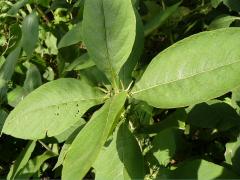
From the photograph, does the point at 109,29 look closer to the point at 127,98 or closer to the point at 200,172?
the point at 127,98

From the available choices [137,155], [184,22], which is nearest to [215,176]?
[137,155]

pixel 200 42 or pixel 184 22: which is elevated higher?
pixel 200 42

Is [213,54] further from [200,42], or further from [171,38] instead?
[171,38]

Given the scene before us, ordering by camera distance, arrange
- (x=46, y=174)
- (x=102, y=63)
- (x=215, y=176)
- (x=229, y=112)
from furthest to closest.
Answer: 1. (x=46, y=174)
2. (x=229, y=112)
3. (x=215, y=176)
4. (x=102, y=63)

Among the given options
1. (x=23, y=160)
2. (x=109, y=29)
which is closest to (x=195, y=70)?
(x=109, y=29)

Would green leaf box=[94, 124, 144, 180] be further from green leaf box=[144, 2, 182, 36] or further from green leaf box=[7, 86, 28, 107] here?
green leaf box=[7, 86, 28, 107]
